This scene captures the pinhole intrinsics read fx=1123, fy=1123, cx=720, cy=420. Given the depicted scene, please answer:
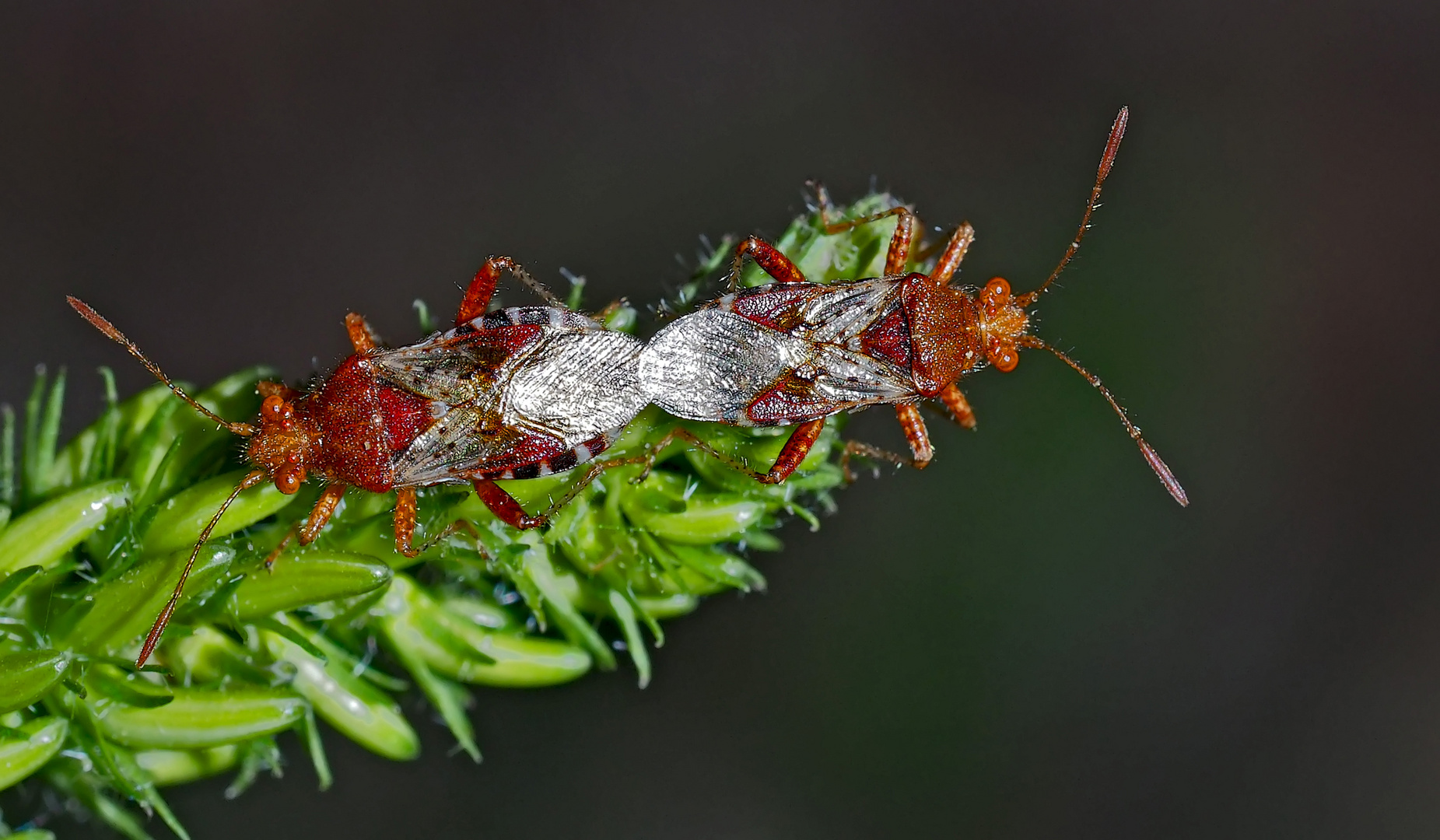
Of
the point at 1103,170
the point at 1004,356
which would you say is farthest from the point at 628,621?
the point at 1103,170

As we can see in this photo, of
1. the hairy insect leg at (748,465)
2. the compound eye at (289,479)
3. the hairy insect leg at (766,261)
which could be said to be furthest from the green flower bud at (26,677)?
the hairy insect leg at (766,261)

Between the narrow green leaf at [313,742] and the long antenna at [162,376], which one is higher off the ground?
the long antenna at [162,376]

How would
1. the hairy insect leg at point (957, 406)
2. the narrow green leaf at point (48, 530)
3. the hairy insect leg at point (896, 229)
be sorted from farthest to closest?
the hairy insect leg at point (957, 406) → the hairy insect leg at point (896, 229) → the narrow green leaf at point (48, 530)

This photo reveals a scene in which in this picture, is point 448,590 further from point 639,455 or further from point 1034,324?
point 1034,324

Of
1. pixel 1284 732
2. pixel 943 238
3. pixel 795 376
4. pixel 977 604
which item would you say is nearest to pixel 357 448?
pixel 795 376

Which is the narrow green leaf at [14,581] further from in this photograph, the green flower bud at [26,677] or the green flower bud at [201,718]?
the green flower bud at [201,718]
